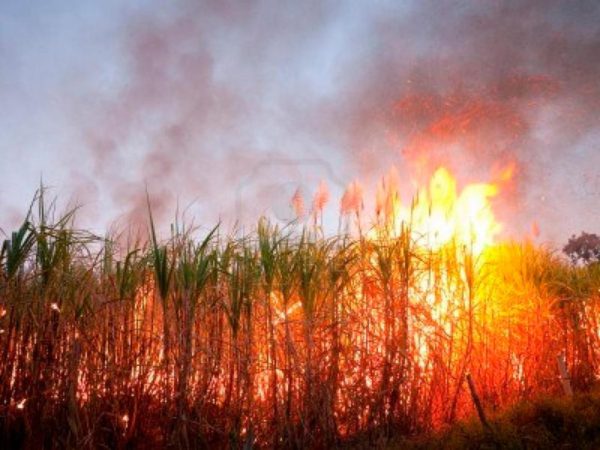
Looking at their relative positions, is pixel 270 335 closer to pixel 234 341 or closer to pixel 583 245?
pixel 234 341

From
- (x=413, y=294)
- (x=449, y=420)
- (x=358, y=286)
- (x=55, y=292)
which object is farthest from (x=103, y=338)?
(x=449, y=420)

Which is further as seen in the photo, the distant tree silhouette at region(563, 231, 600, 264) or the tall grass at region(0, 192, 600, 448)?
the distant tree silhouette at region(563, 231, 600, 264)

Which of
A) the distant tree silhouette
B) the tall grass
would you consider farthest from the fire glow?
the distant tree silhouette

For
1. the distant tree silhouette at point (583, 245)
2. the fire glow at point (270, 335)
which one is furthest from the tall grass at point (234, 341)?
the distant tree silhouette at point (583, 245)

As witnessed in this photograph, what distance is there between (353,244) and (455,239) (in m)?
1.45

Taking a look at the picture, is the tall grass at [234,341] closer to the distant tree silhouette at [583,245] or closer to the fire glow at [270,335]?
the fire glow at [270,335]

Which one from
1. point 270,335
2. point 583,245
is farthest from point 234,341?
point 583,245

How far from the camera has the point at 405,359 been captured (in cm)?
567

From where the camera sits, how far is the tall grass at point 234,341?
4.74m

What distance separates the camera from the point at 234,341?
5141 millimetres

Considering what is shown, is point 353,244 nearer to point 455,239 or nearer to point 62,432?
point 455,239

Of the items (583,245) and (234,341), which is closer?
(234,341)

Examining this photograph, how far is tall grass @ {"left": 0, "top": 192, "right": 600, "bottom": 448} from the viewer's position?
4.74m

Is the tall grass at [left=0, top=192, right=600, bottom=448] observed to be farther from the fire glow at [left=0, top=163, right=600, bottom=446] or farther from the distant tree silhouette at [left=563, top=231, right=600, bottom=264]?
the distant tree silhouette at [left=563, top=231, right=600, bottom=264]
